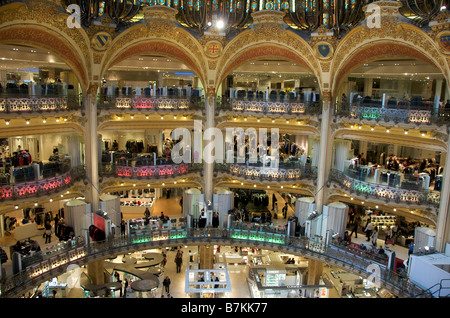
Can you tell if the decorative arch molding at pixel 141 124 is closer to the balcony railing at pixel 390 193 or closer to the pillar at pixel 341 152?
the pillar at pixel 341 152

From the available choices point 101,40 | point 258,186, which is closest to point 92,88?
point 101,40

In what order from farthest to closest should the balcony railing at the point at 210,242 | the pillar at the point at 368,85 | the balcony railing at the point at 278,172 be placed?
the pillar at the point at 368,85 < the balcony railing at the point at 278,172 < the balcony railing at the point at 210,242

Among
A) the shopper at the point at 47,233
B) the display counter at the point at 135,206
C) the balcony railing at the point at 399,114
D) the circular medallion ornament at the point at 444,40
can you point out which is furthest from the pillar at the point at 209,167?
the circular medallion ornament at the point at 444,40

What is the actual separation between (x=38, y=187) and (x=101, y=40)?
8.48 meters

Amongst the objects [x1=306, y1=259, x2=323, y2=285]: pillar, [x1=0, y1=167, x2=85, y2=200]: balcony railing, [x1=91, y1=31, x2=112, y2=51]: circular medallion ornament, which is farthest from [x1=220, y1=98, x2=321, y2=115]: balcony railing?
[x1=0, y1=167, x2=85, y2=200]: balcony railing

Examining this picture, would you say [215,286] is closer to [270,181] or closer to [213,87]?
[270,181]

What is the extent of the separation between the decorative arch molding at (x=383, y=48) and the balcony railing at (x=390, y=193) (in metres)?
5.59

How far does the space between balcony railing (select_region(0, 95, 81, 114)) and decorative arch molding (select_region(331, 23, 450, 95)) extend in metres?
14.9

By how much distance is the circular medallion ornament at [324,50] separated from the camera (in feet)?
72.6

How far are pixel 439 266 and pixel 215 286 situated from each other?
11430 mm

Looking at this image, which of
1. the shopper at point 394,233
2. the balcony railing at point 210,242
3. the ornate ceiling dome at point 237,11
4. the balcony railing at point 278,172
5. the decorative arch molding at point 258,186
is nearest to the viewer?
the balcony railing at point 210,242

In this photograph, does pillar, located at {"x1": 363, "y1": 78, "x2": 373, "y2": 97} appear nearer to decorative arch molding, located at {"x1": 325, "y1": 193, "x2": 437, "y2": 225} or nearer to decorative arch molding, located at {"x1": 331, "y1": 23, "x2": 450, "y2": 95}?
decorative arch molding, located at {"x1": 331, "y1": 23, "x2": 450, "y2": 95}

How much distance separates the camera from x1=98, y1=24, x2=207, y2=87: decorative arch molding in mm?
22281
